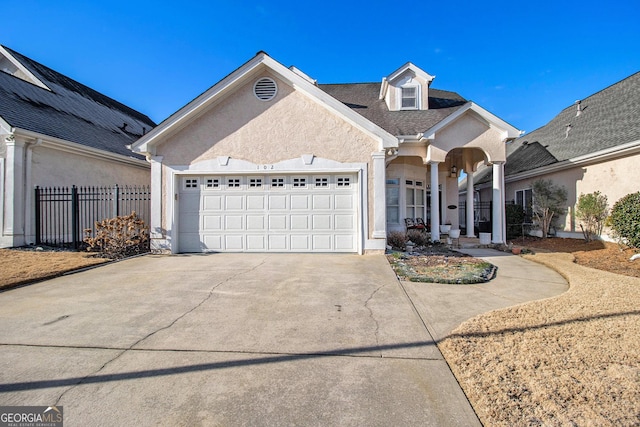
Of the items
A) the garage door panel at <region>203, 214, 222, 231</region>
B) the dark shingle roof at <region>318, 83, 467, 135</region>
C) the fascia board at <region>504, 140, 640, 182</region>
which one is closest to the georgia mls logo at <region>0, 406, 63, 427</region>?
the garage door panel at <region>203, 214, 222, 231</region>

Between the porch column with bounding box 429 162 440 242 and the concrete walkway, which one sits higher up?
the porch column with bounding box 429 162 440 242

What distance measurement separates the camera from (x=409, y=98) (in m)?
14.0

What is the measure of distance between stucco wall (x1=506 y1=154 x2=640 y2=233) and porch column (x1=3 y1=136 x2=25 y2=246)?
19.7 meters

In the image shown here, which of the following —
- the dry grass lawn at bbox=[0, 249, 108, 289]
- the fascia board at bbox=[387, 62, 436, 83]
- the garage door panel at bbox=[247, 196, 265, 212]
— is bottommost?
the dry grass lawn at bbox=[0, 249, 108, 289]

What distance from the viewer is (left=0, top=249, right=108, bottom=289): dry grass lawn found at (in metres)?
6.61

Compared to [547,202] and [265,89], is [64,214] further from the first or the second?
[547,202]

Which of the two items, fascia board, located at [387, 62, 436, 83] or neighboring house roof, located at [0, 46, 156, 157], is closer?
neighboring house roof, located at [0, 46, 156, 157]

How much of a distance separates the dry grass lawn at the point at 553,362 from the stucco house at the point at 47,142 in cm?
1307

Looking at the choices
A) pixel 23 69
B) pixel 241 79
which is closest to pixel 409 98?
pixel 241 79

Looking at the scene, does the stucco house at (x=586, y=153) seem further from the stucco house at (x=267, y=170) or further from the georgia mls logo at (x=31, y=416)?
the georgia mls logo at (x=31, y=416)

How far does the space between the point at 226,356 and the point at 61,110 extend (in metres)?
15.8

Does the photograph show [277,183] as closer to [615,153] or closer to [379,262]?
[379,262]

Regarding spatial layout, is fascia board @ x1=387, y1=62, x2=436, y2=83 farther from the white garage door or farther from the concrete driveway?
the concrete driveway

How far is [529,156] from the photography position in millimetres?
16094
